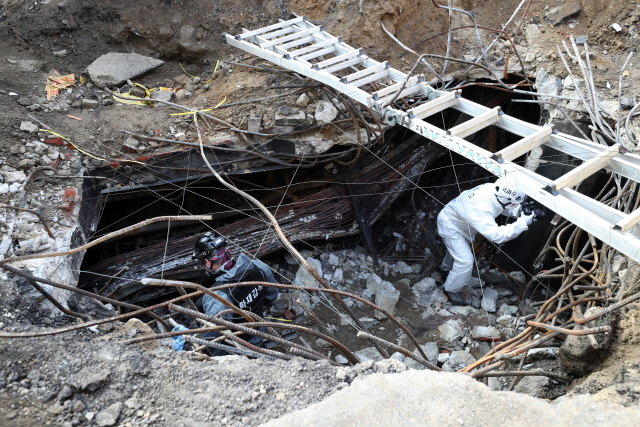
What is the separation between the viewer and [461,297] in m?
5.79

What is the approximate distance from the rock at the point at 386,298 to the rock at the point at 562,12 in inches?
149

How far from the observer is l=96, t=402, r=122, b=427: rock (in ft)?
7.24

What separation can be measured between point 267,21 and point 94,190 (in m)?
2.80

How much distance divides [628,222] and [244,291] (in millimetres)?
2818

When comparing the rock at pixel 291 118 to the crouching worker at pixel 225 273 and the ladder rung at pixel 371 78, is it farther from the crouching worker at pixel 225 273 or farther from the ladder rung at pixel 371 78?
the crouching worker at pixel 225 273

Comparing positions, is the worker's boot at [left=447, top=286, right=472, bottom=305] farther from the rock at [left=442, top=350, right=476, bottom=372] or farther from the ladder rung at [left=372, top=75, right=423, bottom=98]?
the ladder rung at [left=372, top=75, right=423, bottom=98]

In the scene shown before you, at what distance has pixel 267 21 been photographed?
18.3ft

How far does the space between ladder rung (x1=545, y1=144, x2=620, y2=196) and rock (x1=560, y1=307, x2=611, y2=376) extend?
96 cm

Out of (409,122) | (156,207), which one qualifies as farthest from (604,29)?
(156,207)

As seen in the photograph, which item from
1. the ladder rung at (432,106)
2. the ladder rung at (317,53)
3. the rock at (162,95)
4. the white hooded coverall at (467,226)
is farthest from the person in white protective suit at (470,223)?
the rock at (162,95)

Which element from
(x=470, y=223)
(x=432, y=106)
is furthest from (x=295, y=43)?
(x=470, y=223)

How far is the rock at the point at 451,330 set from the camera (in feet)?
15.9

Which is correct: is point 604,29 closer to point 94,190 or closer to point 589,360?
point 589,360

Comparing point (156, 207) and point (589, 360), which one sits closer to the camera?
point (589, 360)
